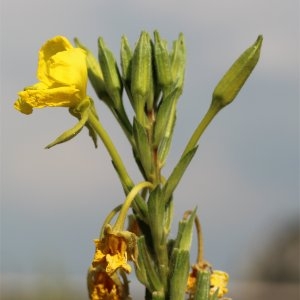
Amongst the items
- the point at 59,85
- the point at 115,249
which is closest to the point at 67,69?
the point at 59,85

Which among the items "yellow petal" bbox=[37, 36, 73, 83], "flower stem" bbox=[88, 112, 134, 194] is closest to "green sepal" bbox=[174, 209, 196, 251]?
"flower stem" bbox=[88, 112, 134, 194]

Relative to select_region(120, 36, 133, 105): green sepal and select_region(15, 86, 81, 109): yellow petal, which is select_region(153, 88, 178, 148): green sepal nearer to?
select_region(120, 36, 133, 105): green sepal

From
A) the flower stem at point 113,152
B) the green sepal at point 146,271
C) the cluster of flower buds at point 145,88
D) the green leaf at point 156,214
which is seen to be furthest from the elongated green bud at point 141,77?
the green sepal at point 146,271

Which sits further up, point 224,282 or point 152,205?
point 152,205

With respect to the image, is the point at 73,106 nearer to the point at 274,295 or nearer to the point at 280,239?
the point at 274,295

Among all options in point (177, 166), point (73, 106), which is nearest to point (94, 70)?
point (73, 106)

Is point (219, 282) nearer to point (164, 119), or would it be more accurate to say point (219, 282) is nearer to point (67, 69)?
point (164, 119)
